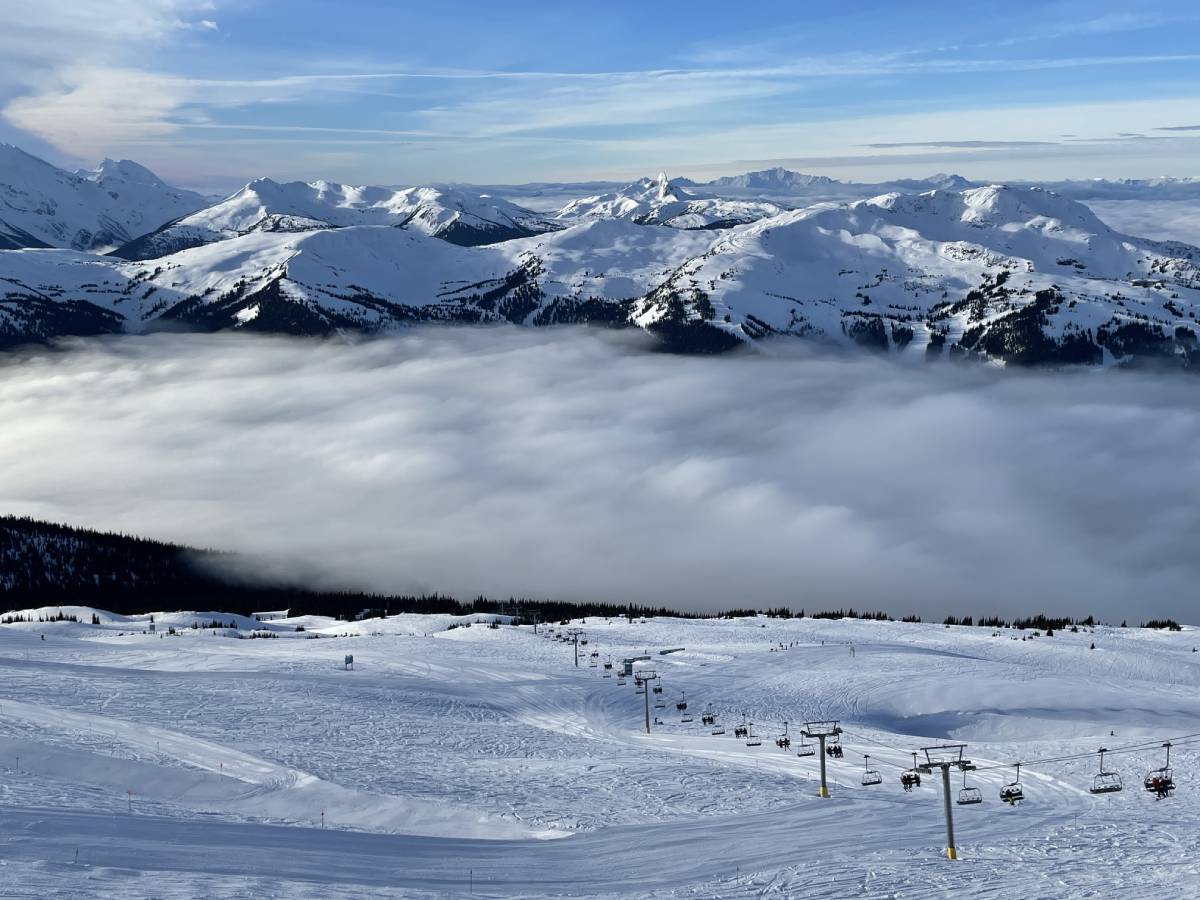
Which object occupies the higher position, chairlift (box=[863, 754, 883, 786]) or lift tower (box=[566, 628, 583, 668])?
lift tower (box=[566, 628, 583, 668])

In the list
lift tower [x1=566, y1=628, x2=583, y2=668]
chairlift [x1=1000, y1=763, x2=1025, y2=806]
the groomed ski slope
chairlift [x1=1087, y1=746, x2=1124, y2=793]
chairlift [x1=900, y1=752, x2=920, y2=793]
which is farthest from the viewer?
lift tower [x1=566, y1=628, x2=583, y2=668]

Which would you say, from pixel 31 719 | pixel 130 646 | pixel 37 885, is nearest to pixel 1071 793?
pixel 37 885

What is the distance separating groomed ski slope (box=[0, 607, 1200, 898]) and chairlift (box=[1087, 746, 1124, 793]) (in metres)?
0.58

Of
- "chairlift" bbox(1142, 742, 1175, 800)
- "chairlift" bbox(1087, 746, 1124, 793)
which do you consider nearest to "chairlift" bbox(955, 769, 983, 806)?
"chairlift" bbox(1087, 746, 1124, 793)

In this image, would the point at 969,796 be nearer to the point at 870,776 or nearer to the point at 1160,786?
the point at 870,776

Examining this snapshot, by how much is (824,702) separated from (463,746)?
34.0m

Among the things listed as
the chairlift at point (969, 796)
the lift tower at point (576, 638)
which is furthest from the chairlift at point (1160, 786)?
the lift tower at point (576, 638)

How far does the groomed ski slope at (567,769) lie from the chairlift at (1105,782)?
58 cm

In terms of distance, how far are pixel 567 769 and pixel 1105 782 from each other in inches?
1252

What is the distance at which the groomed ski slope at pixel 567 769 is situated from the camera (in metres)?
41.2

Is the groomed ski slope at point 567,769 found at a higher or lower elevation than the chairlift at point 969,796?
higher

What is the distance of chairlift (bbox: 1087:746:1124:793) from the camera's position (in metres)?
59.8

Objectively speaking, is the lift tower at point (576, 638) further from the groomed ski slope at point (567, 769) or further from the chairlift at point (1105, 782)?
A: the chairlift at point (1105, 782)

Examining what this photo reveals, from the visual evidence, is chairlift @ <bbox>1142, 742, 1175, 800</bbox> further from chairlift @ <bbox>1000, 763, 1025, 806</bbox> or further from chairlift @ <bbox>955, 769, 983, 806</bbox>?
chairlift @ <bbox>955, 769, 983, 806</bbox>
